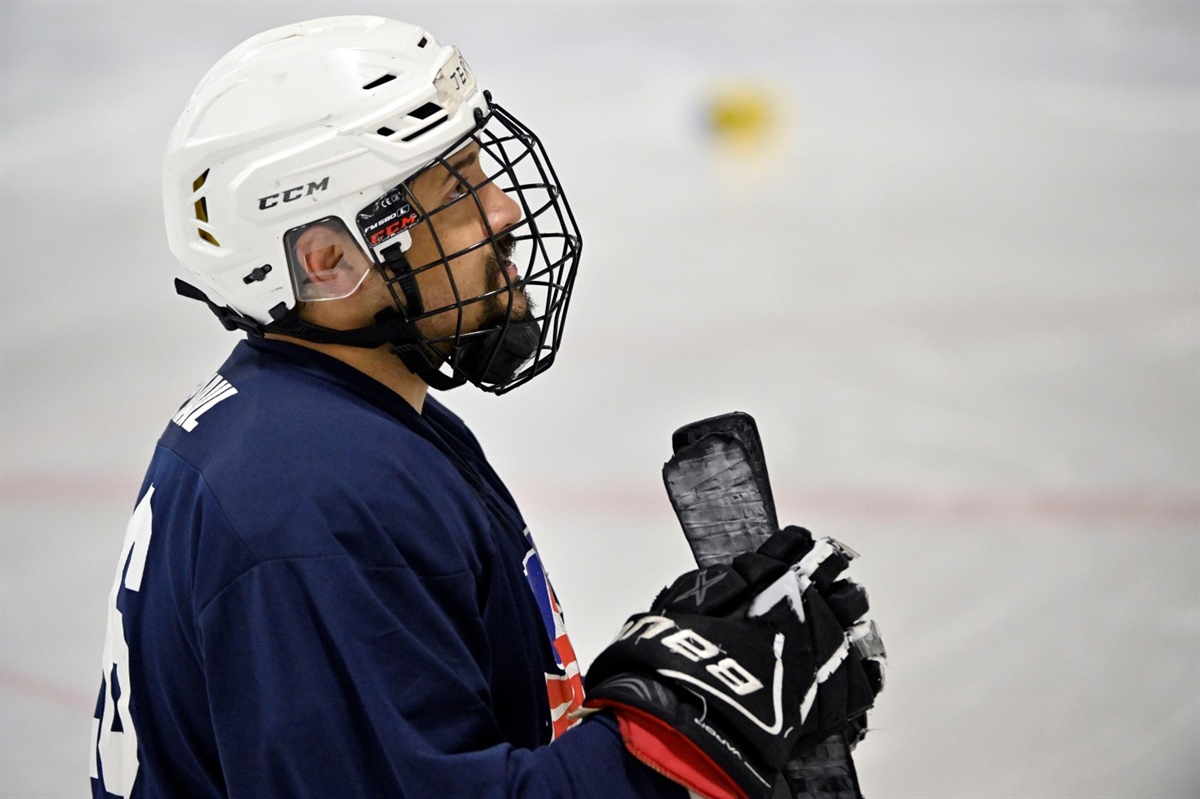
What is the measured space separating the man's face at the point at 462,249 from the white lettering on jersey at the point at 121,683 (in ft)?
1.11

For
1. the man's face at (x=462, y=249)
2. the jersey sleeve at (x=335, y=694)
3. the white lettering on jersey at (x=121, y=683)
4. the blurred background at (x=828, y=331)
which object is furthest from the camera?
the blurred background at (x=828, y=331)

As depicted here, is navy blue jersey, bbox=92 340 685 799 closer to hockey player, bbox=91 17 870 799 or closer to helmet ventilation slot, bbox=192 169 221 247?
hockey player, bbox=91 17 870 799

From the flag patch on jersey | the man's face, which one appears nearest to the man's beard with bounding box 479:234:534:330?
the man's face

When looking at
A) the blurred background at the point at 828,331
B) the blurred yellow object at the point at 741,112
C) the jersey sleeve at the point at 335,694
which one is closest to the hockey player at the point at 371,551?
the jersey sleeve at the point at 335,694

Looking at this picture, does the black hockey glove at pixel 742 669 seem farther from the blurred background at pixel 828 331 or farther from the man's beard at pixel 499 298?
the blurred background at pixel 828 331

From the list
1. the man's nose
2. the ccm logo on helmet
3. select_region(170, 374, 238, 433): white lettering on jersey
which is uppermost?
the man's nose

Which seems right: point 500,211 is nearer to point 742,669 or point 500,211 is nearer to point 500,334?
point 500,334

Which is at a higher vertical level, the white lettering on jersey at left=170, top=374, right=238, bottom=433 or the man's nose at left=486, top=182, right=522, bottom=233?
the man's nose at left=486, top=182, right=522, bottom=233

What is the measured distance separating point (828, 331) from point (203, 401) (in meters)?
1.81

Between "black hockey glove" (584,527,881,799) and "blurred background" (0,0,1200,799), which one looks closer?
"black hockey glove" (584,527,881,799)

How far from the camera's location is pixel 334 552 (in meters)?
1.07

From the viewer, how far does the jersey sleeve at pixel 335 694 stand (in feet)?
3.44

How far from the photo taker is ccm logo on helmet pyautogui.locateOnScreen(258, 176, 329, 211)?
127 centimetres

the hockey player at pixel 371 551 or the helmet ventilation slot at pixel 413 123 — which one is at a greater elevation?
the helmet ventilation slot at pixel 413 123
